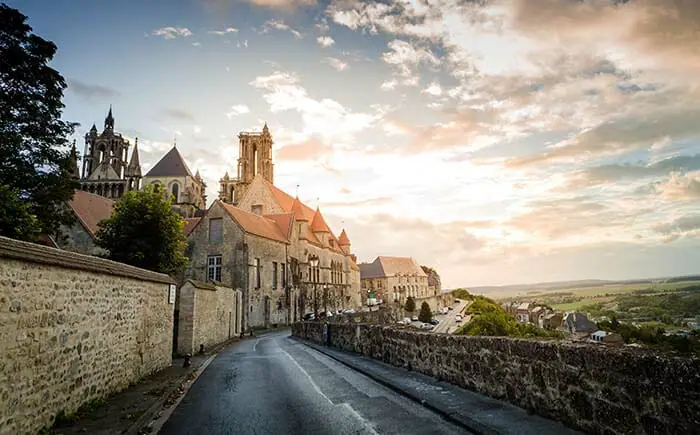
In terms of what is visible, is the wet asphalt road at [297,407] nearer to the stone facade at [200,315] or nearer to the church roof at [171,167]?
the stone facade at [200,315]

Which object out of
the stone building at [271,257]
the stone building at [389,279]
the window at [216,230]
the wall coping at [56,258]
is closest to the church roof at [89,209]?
the stone building at [271,257]

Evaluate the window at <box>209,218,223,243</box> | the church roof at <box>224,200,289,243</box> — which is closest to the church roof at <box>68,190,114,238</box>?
the window at <box>209,218,223,243</box>

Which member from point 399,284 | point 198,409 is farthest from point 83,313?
point 399,284

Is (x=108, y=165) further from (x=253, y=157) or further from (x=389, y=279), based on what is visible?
(x=389, y=279)

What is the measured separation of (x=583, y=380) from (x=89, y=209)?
39738 mm

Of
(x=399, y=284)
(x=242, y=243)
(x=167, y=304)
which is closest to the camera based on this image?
(x=167, y=304)

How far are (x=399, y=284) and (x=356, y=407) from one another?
108878mm

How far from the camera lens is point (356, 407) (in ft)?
26.8

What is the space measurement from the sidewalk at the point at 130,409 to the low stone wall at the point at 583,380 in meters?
6.20

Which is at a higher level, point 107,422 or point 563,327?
point 107,422

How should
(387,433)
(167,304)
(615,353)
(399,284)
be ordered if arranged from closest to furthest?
(615,353) < (387,433) < (167,304) < (399,284)

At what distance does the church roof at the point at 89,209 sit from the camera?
33.1 m

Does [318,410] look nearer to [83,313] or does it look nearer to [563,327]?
[83,313]

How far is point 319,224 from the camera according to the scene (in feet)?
223
